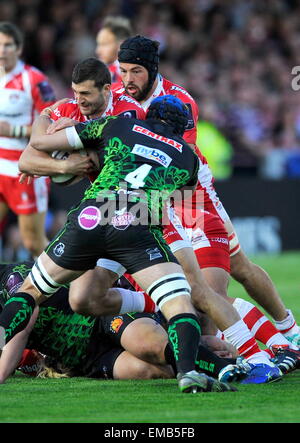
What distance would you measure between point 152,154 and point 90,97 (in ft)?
2.48

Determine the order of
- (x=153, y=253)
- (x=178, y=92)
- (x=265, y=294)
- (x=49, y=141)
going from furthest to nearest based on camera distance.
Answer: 1. (x=265, y=294)
2. (x=178, y=92)
3. (x=49, y=141)
4. (x=153, y=253)

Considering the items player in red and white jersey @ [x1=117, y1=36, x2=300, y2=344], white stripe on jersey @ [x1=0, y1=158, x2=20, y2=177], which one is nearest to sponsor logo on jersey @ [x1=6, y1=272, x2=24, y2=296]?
player in red and white jersey @ [x1=117, y1=36, x2=300, y2=344]

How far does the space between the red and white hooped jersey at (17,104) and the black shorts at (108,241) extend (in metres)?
4.52

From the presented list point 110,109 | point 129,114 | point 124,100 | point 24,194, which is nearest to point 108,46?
point 24,194

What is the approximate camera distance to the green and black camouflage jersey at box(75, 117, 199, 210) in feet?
19.9

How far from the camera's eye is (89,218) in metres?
5.96

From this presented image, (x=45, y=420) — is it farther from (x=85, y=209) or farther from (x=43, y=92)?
(x=43, y=92)

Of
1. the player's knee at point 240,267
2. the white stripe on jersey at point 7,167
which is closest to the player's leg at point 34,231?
the white stripe on jersey at point 7,167

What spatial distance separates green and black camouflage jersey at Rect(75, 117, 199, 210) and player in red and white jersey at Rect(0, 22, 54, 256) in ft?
13.9

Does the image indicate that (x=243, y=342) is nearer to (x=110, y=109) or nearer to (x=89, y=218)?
(x=89, y=218)

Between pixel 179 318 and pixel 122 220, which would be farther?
pixel 122 220

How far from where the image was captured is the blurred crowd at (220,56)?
57.1 feet

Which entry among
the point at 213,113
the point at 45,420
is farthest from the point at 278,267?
the point at 45,420

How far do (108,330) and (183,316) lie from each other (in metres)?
0.87
